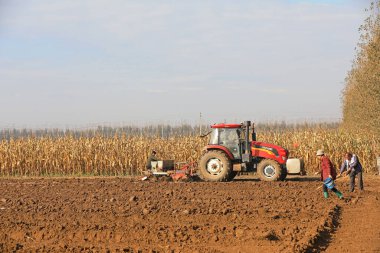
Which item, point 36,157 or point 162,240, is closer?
point 162,240

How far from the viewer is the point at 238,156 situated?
23656 mm

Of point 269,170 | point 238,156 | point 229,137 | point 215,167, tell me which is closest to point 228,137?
point 229,137

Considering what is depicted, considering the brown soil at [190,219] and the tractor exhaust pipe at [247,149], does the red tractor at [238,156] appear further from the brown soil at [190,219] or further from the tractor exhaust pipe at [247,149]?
the brown soil at [190,219]

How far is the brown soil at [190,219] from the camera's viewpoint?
12117 mm

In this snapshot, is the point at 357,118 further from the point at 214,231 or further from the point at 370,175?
the point at 214,231

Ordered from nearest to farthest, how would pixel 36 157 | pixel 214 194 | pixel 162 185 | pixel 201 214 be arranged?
pixel 201 214 < pixel 214 194 < pixel 162 185 < pixel 36 157

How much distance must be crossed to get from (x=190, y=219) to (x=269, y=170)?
910 centimetres

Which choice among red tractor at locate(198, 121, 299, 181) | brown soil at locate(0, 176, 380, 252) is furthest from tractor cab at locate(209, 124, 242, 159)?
brown soil at locate(0, 176, 380, 252)

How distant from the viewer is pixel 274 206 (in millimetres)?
17266

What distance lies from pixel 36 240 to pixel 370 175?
19.1 m

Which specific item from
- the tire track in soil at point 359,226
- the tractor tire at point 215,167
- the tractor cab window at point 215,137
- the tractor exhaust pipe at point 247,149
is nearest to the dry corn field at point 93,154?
the tractor tire at point 215,167

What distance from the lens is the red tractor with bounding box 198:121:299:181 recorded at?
23562 millimetres

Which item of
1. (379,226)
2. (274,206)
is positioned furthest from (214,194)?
(379,226)

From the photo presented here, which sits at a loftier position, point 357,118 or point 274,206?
point 357,118
